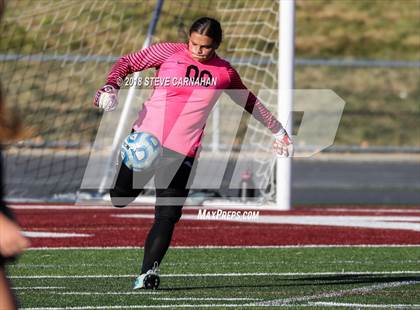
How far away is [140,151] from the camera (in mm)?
8352

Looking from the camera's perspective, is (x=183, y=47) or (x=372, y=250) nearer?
(x=183, y=47)

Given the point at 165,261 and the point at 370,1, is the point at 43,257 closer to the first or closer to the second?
the point at 165,261

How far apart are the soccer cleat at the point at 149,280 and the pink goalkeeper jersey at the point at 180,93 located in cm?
82

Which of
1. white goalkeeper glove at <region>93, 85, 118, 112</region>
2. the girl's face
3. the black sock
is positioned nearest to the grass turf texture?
the black sock

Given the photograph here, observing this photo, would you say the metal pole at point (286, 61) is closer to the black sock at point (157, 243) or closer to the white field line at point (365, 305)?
the black sock at point (157, 243)

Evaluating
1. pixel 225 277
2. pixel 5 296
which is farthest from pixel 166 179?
pixel 5 296

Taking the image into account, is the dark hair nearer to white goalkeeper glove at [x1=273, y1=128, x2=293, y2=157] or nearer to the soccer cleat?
white goalkeeper glove at [x1=273, y1=128, x2=293, y2=157]

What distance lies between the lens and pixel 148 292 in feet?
27.1

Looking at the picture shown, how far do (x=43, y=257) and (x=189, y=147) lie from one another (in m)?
2.37

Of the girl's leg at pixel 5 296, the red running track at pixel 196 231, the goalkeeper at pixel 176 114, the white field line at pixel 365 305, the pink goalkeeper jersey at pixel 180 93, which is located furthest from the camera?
the red running track at pixel 196 231

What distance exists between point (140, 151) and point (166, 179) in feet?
1.17

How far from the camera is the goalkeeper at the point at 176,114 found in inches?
333

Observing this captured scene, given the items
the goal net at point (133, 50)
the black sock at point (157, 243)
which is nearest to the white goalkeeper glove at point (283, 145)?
the black sock at point (157, 243)

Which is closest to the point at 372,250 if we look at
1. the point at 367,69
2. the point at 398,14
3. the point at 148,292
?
the point at 148,292
